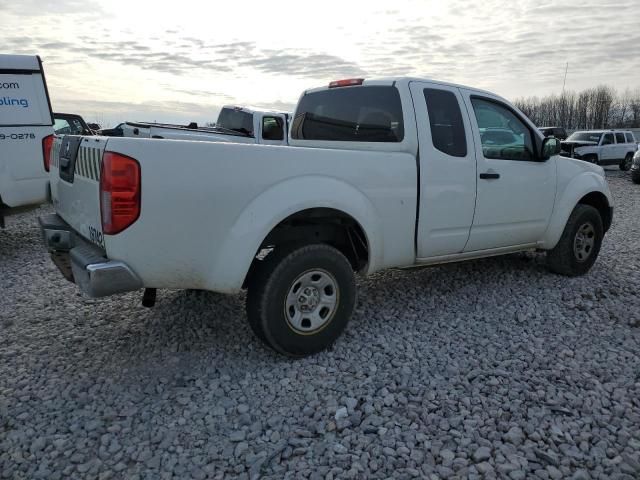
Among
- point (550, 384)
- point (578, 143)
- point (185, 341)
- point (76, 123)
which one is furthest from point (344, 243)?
point (578, 143)

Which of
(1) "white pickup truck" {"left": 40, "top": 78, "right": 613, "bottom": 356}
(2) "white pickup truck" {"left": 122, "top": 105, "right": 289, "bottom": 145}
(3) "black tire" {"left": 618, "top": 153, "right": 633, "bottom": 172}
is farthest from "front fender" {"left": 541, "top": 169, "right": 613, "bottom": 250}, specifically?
(3) "black tire" {"left": 618, "top": 153, "right": 633, "bottom": 172}

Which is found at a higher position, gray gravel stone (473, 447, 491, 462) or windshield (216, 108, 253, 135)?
windshield (216, 108, 253, 135)

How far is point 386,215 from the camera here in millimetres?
3621

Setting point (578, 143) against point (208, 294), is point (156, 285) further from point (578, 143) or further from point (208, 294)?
point (578, 143)

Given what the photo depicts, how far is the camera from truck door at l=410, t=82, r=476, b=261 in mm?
3838

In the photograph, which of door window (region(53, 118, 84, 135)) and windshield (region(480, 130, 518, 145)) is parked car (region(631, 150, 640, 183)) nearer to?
windshield (region(480, 130, 518, 145))

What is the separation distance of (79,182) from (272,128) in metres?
8.42

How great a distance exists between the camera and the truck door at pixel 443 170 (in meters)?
3.84

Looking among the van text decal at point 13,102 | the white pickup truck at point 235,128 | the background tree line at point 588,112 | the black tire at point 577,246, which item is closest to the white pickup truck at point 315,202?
the black tire at point 577,246

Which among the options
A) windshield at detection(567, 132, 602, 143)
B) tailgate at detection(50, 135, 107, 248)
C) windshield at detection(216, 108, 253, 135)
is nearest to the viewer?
tailgate at detection(50, 135, 107, 248)

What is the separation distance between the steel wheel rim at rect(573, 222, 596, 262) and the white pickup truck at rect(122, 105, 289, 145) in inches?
242

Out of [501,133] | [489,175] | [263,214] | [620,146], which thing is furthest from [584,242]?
[620,146]

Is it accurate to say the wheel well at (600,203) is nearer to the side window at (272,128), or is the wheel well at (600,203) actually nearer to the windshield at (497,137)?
the windshield at (497,137)

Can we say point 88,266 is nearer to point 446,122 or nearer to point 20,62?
point 446,122
